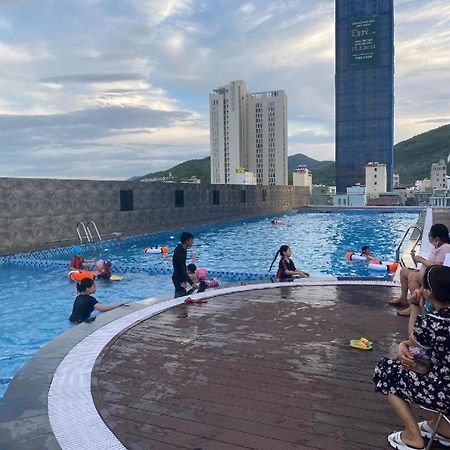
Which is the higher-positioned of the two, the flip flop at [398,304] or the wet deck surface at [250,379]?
the flip flop at [398,304]

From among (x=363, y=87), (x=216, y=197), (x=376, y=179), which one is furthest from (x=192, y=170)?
(x=216, y=197)

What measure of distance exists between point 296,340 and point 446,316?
2439 millimetres

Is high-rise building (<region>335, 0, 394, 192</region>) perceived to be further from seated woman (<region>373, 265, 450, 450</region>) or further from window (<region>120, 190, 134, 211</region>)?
seated woman (<region>373, 265, 450, 450</region>)

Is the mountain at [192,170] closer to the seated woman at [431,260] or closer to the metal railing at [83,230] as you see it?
the metal railing at [83,230]

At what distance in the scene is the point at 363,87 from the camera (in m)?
82.2

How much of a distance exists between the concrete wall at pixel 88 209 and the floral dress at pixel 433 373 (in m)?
16.6

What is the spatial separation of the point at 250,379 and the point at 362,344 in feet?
4.37

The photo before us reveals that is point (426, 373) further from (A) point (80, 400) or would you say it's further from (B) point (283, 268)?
(B) point (283, 268)

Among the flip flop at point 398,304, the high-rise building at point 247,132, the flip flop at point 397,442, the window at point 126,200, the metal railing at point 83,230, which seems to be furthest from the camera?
the high-rise building at point 247,132

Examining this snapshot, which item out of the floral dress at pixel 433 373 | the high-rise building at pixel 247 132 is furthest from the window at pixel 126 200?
the high-rise building at pixel 247 132

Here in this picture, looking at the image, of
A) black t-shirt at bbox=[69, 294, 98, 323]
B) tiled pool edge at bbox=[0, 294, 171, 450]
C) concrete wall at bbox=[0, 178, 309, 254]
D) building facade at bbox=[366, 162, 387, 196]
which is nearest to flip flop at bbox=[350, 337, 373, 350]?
tiled pool edge at bbox=[0, 294, 171, 450]

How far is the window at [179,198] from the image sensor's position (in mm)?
26578

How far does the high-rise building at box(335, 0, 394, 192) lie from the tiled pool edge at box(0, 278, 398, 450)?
8090cm

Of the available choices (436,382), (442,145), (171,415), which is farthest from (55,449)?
(442,145)
